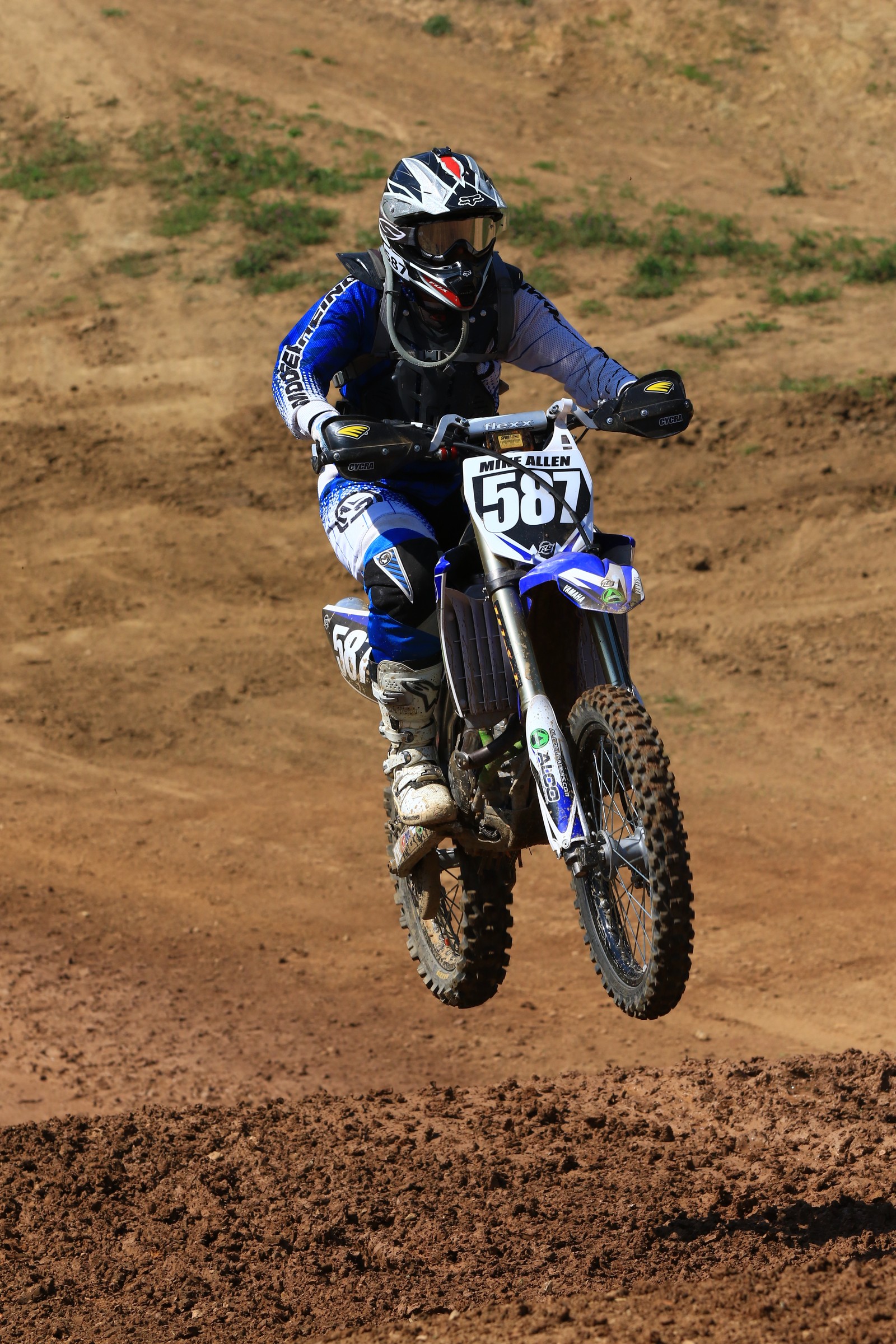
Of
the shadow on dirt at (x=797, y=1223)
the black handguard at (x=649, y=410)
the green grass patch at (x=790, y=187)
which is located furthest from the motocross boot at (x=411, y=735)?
the green grass patch at (x=790, y=187)

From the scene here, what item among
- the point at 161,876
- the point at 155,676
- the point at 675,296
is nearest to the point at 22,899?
the point at 161,876

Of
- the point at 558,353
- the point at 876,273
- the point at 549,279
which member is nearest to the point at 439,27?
the point at 549,279

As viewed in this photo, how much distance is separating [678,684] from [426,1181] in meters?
8.60

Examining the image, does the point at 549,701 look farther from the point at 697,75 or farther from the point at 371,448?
the point at 697,75

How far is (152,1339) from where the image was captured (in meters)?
6.51

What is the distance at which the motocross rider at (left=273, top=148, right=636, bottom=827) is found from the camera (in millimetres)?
6332

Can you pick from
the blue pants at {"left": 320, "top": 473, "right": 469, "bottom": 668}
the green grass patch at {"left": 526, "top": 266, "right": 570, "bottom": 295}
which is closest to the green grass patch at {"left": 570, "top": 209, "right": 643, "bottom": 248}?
the green grass patch at {"left": 526, "top": 266, "right": 570, "bottom": 295}

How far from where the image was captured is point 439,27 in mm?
28281

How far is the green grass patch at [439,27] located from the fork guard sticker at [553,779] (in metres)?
25.5

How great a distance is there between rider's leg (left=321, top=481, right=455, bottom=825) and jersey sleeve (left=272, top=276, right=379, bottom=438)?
20.1 inches

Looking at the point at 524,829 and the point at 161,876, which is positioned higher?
the point at 524,829

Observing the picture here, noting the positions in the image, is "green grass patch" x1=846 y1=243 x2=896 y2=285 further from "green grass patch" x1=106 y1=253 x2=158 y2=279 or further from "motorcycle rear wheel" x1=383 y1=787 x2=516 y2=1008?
"motorcycle rear wheel" x1=383 y1=787 x2=516 y2=1008

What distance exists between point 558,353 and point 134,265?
16902mm

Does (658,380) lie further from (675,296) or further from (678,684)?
(675,296)
